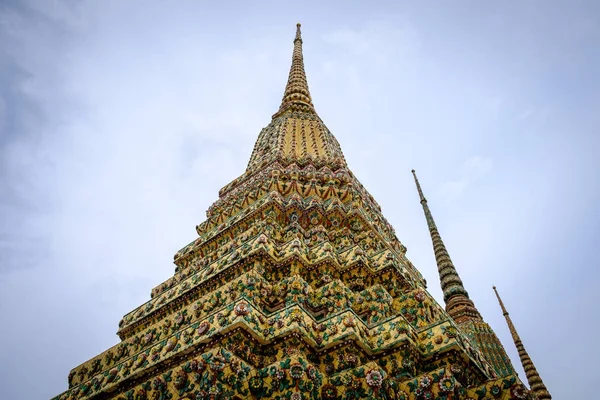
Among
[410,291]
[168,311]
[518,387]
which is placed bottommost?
[518,387]

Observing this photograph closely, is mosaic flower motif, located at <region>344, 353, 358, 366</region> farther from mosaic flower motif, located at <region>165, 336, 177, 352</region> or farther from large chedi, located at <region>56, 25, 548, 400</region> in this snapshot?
mosaic flower motif, located at <region>165, 336, 177, 352</region>

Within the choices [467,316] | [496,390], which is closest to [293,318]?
[496,390]

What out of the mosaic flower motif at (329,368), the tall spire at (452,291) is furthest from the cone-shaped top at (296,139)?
the mosaic flower motif at (329,368)

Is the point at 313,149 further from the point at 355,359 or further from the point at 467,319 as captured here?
the point at 355,359

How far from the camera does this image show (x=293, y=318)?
4.35m

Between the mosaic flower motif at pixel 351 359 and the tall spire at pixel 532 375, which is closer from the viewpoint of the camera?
the mosaic flower motif at pixel 351 359

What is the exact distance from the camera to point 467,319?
9.99m

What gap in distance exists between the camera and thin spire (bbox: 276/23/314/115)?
1209 centimetres

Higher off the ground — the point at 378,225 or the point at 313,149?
the point at 313,149

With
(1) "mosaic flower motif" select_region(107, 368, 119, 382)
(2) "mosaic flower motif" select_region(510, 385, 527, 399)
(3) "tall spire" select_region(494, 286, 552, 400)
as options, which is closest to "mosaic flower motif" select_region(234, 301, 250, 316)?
(1) "mosaic flower motif" select_region(107, 368, 119, 382)

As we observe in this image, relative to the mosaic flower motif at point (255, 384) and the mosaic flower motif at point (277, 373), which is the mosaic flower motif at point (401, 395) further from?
the mosaic flower motif at point (255, 384)

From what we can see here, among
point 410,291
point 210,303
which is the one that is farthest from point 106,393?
point 410,291

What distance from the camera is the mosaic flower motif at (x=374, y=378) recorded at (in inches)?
148

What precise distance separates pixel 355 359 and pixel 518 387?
4.32 feet
